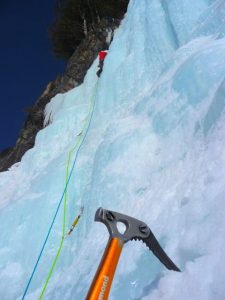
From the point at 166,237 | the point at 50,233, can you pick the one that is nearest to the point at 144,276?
the point at 166,237

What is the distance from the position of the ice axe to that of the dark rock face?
7.78 meters

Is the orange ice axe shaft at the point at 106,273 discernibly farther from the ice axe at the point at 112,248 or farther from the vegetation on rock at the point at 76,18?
the vegetation on rock at the point at 76,18

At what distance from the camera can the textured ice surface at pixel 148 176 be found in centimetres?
188

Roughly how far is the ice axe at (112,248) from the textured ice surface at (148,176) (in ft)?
0.57

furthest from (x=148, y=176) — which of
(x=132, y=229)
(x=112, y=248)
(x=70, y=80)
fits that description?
(x=70, y=80)

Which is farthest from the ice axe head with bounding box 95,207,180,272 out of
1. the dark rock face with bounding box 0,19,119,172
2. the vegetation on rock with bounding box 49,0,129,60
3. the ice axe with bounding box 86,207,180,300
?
the vegetation on rock with bounding box 49,0,129,60

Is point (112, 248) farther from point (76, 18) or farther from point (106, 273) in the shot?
point (76, 18)

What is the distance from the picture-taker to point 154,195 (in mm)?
2805

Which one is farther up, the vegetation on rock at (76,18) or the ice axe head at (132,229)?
the vegetation on rock at (76,18)

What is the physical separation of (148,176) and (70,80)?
678cm

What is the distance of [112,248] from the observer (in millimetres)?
1613

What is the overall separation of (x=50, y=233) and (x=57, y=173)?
1.06 meters

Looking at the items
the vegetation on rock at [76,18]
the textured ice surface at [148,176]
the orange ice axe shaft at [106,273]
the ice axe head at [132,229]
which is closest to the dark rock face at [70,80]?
the vegetation on rock at [76,18]

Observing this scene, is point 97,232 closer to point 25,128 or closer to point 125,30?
point 125,30
